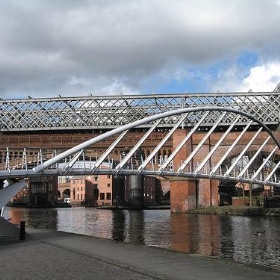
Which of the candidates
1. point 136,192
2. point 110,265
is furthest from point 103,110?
point 110,265

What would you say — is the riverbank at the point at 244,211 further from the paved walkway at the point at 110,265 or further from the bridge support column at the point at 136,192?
the bridge support column at the point at 136,192

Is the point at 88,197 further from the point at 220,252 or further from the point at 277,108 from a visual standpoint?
the point at 220,252

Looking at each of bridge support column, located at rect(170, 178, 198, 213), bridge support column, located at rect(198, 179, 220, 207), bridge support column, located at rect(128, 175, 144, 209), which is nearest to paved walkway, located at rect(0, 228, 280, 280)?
bridge support column, located at rect(170, 178, 198, 213)

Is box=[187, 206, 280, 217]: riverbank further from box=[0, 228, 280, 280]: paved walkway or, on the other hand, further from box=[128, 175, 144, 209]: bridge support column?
box=[128, 175, 144, 209]: bridge support column

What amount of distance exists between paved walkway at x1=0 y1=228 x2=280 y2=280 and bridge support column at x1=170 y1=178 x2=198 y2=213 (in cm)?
4910

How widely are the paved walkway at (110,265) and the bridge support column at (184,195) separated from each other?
49.1m

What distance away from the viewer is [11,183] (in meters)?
25.9

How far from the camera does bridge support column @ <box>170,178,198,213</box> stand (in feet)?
225

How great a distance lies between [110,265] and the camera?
577 inches

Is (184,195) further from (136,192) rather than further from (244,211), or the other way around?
(136,192)

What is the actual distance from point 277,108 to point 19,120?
197 ft

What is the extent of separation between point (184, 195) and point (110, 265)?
5538 centimetres

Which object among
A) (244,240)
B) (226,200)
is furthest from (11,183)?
(226,200)

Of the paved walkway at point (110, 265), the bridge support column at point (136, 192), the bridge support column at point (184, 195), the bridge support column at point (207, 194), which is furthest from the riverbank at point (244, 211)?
the bridge support column at point (136, 192)
